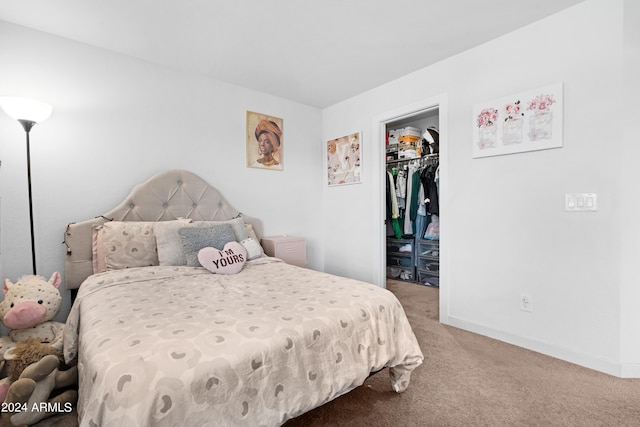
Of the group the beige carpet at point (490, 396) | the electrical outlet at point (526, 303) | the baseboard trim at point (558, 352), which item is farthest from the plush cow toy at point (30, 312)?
the electrical outlet at point (526, 303)

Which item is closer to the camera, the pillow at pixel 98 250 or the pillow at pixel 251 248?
the pillow at pixel 98 250

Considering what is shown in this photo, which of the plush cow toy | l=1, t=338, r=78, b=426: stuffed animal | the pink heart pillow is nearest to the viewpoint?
l=1, t=338, r=78, b=426: stuffed animal

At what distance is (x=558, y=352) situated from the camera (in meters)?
2.08

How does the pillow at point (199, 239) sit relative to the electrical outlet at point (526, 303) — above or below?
above

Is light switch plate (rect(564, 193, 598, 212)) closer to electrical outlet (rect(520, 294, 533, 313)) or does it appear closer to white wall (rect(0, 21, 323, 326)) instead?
electrical outlet (rect(520, 294, 533, 313))

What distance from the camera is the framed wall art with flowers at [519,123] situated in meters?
2.07

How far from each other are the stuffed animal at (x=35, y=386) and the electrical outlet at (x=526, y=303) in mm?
2782

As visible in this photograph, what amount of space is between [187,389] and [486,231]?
7.66 feet

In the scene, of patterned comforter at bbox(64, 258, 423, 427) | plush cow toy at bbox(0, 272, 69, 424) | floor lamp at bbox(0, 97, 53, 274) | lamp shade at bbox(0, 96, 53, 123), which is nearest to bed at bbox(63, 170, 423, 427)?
patterned comforter at bbox(64, 258, 423, 427)

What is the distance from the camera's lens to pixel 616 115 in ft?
6.03

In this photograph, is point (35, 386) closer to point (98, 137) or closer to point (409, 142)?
point (98, 137)

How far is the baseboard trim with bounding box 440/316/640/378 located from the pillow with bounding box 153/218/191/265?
2316mm

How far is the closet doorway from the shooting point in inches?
107

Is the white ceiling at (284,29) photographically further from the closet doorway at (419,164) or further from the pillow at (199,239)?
the pillow at (199,239)
